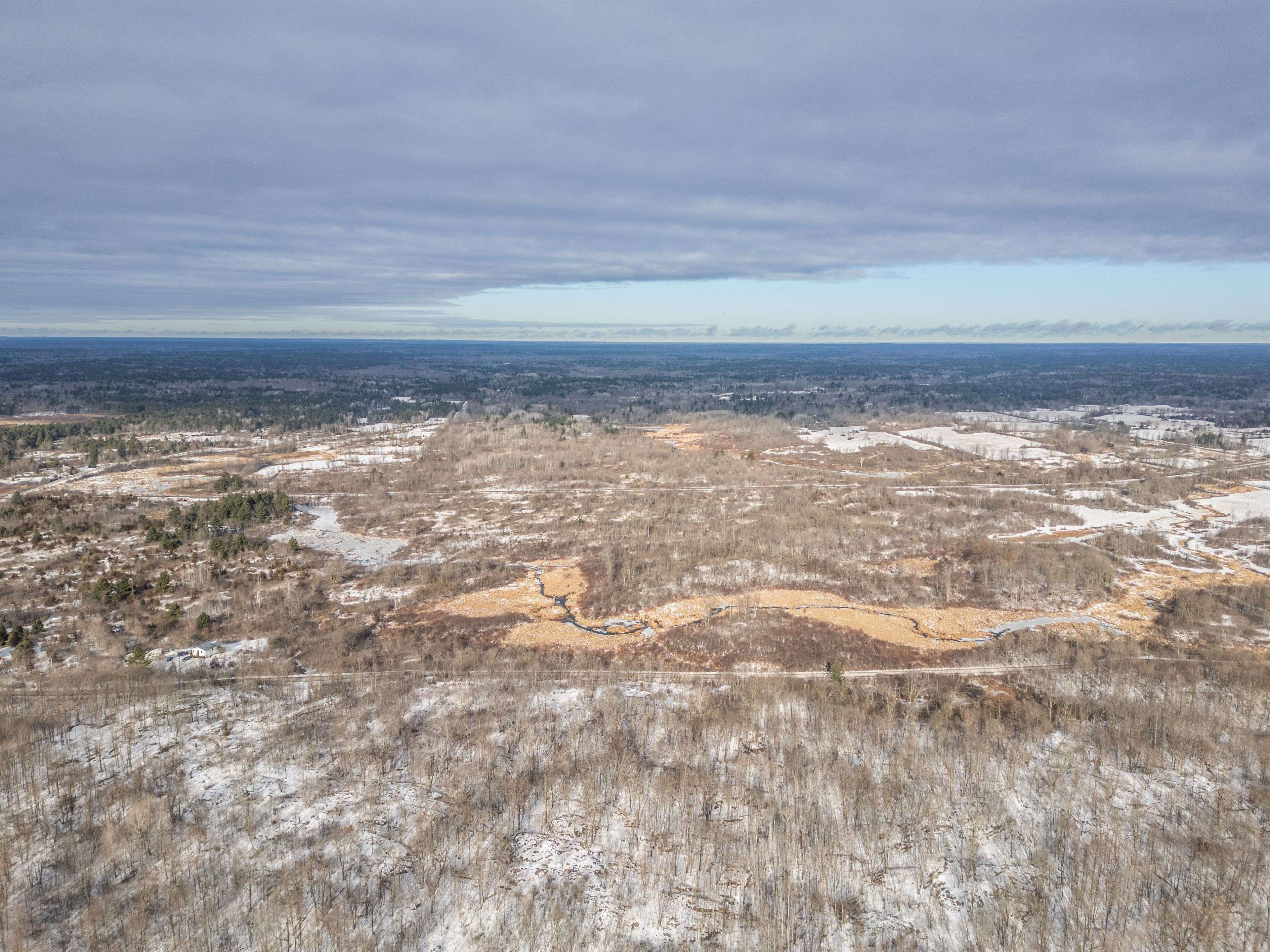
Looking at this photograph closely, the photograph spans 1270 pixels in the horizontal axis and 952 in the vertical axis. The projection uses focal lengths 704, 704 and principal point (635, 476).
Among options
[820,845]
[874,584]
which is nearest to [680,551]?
[874,584]

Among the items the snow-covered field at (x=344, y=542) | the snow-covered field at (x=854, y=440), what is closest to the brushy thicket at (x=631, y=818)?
the snow-covered field at (x=344, y=542)

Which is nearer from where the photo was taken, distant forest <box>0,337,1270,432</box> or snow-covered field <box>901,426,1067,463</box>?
snow-covered field <box>901,426,1067,463</box>

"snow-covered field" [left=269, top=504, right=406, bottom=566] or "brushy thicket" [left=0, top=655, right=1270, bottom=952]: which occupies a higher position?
"snow-covered field" [left=269, top=504, right=406, bottom=566]

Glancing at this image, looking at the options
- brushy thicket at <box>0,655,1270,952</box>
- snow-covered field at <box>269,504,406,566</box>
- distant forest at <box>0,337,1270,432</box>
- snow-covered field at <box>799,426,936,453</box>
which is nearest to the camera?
brushy thicket at <box>0,655,1270,952</box>

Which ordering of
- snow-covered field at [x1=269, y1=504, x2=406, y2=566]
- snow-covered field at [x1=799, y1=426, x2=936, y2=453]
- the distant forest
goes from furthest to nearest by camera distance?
the distant forest → snow-covered field at [x1=799, y1=426, x2=936, y2=453] → snow-covered field at [x1=269, y1=504, x2=406, y2=566]

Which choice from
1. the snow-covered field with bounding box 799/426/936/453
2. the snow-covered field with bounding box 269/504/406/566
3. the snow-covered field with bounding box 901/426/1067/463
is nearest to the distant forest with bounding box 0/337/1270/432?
the snow-covered field with bounding box 799/426/936/453

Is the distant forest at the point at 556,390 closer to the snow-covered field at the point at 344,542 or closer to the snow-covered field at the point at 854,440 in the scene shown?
the snow-covered field at the point at 854,440

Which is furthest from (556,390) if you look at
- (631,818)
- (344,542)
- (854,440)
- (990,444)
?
(631,818)

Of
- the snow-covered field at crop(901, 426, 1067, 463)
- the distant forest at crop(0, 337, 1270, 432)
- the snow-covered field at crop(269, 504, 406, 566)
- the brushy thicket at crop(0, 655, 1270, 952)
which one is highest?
the distant forest at crop(0, 337, 1270, 432)

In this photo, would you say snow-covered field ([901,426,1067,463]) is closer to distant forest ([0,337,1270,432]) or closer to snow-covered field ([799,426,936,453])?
snow-covered field ([799,426,936,453])

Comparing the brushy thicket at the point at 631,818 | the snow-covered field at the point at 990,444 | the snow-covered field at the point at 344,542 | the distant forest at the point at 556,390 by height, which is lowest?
the brushy thicket at the point at 631,818
